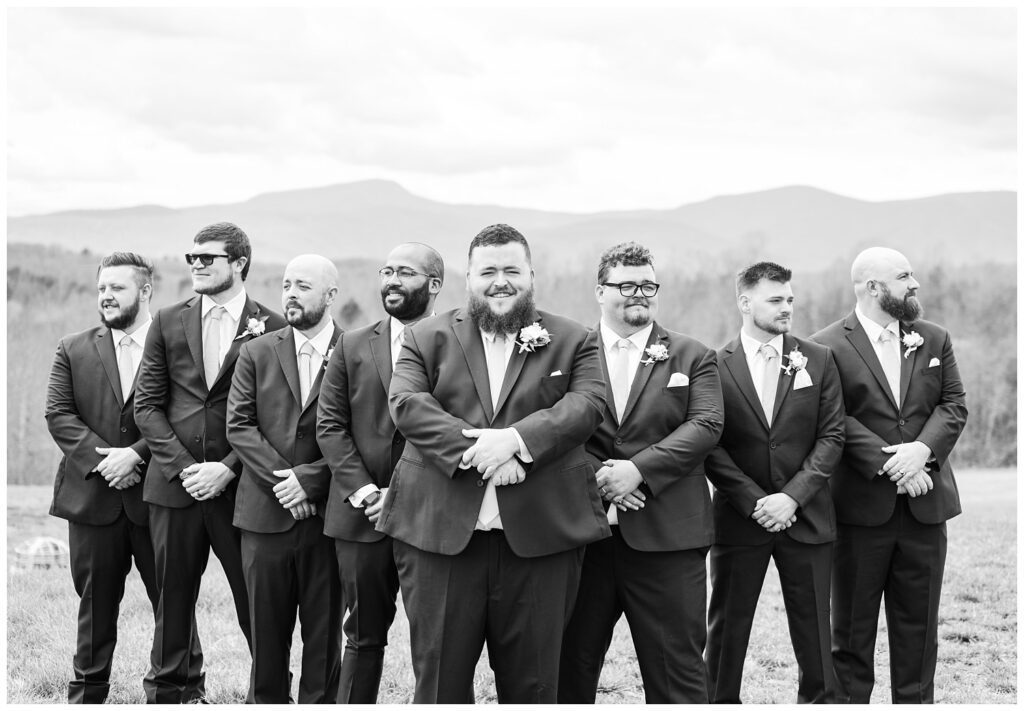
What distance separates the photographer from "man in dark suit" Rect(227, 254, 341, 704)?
5.66 meters

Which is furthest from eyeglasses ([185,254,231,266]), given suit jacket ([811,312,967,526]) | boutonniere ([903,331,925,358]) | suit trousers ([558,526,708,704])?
boutonniere ([903,331,925,358])

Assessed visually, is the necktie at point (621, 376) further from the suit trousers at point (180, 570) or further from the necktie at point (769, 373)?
the suit trousers at point (180, 570)

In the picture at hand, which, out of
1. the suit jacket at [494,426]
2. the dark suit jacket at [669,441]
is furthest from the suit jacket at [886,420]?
the suit jacket at [494,426]

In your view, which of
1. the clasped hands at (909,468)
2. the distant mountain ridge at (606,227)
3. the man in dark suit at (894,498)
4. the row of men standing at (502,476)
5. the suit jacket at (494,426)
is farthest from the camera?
the distant mountain ridge at (606,227)

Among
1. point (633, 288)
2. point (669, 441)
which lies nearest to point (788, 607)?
point (669, 441)

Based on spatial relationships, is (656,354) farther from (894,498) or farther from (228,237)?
(228,237)

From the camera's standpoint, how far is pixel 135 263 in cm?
652

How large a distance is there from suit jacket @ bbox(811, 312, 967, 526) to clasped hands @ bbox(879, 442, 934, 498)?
42mm

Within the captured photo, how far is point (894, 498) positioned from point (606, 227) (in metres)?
46.2

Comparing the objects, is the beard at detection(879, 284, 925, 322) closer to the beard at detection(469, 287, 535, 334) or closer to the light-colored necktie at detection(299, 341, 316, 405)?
the beard at detection(469, 287, 535, 334)

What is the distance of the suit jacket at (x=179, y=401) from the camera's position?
599 cm

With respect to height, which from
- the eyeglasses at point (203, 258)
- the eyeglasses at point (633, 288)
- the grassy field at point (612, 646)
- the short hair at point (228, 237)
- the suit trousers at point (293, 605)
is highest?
the short hair at point (228, 237)

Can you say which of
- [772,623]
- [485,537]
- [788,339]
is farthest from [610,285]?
[772,623]

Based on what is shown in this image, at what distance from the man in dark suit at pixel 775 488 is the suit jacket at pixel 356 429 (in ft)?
6.25
